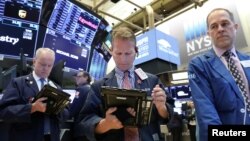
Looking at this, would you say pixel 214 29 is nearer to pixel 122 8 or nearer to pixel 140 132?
pixel 140 132

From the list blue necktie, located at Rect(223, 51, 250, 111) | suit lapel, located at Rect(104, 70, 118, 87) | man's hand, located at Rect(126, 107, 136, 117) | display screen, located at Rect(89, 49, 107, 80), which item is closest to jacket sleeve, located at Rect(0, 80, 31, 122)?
suit lapel, located at Rect(104, 70, 118, 87)

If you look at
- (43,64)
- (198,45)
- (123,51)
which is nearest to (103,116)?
(123,51)

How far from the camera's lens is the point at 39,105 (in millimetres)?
2189

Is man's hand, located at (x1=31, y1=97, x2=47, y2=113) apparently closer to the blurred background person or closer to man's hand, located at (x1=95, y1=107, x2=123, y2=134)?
man's hand, located at (x1=95, y1=107, x2=123, y2=134)

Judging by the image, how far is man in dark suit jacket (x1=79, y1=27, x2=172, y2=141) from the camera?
1.65 meters

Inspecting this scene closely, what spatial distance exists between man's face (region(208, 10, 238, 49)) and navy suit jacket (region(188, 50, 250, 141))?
0.12 meters

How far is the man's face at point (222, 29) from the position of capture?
6.48 ft

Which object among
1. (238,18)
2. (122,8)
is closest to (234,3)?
(238,18)

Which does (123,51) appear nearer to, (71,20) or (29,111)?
(29,111)

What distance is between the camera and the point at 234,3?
8305 mm

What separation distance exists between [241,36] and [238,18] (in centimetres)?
57

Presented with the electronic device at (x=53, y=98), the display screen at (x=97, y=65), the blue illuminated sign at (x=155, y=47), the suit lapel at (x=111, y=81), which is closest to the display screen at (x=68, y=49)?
the display screen at (x=97, y=65)

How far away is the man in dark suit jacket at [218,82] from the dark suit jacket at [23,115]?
1.23 metres

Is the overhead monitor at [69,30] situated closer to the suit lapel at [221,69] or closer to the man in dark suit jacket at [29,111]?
the man in dark suit jacket at [29,111]
